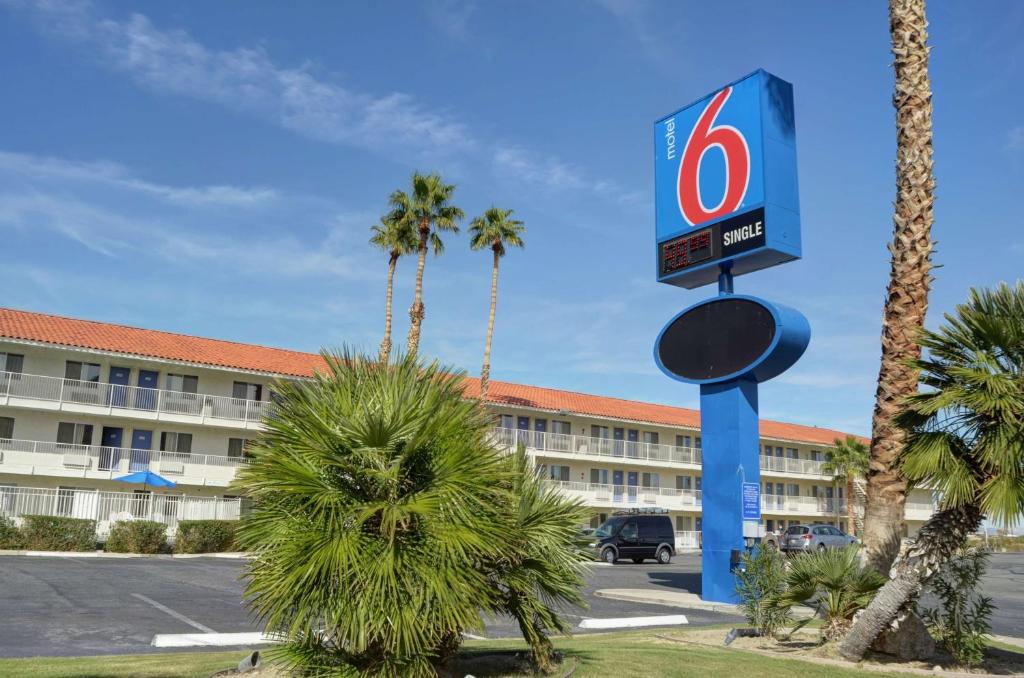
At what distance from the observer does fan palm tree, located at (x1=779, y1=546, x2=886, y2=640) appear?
11.1 meters

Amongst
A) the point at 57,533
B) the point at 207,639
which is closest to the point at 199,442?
the point at 57,533

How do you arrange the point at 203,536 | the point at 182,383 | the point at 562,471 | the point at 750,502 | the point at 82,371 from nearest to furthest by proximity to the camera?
the point at 750,502
the point at 203,536
the point at 82,371
the point at 182,383
the point at 562,471

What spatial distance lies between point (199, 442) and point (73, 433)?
534 centimetres

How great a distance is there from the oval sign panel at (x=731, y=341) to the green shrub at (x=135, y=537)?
68.3ft

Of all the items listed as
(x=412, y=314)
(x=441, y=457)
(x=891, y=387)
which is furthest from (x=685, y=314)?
(x=412, y=314)

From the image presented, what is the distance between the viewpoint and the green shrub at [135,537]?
31078 millimetres

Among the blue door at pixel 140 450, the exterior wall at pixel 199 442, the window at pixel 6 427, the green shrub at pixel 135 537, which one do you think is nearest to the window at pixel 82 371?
the exterior wall at pixel 199 442

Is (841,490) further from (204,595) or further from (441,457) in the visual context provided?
(441,457)

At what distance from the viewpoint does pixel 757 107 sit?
770 inches

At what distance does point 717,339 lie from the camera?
19.9 m

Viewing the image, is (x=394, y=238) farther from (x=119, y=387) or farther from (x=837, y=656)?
(x=837, y=656)

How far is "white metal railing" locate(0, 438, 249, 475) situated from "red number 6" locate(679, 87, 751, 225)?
2223 cm

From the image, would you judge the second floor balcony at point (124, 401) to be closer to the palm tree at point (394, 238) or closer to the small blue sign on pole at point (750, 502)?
the palm tree at point (394, 238)

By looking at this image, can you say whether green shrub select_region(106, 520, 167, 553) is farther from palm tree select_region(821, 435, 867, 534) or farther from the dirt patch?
palm tree select_region(821, 435, 867, 534)
